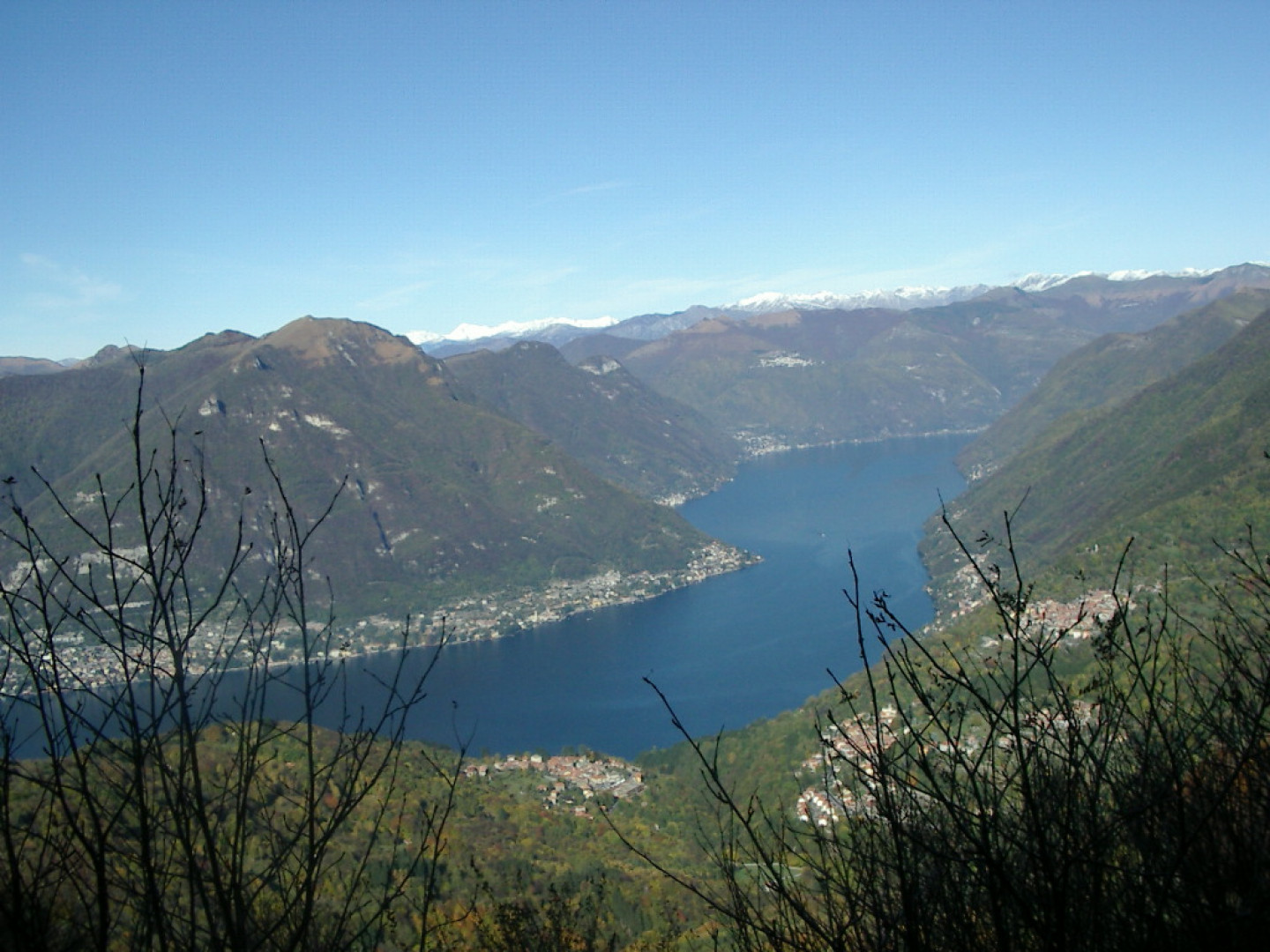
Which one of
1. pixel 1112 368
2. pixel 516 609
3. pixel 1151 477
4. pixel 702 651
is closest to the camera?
pixel 1151 477

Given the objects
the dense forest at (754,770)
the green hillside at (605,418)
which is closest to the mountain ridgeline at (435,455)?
the dense forest at (754,770)

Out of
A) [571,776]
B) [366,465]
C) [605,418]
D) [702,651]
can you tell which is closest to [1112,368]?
[605,418]

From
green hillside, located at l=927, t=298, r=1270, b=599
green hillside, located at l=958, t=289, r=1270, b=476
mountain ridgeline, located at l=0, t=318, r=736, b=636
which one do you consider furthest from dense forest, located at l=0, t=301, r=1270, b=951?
green hillside, located at l=958, t=289, r=1270, b=476

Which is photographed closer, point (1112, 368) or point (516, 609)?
point (516, 609)

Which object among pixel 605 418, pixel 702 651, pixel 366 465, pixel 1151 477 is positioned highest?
pixel 605 418

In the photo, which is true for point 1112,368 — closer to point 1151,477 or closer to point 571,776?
point 1151,477

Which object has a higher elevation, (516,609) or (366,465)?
(366,465)

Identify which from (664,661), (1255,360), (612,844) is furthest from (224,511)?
(1255,360)

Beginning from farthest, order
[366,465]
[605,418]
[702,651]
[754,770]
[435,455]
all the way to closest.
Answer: [605,418] → [435,455] → [366,465] → [702,651] → [754,770]

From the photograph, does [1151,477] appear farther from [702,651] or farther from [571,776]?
[571,776]
